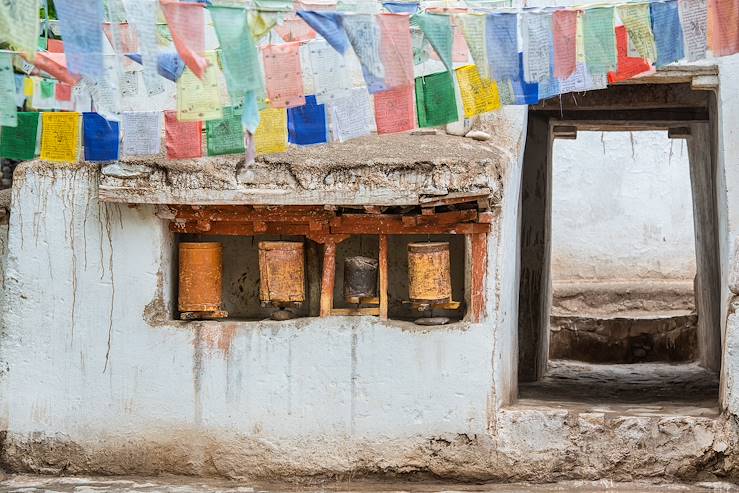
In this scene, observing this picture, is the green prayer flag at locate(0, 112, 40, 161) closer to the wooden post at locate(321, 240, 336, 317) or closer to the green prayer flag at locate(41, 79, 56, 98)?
the green prayer flag at locate(41, 79, 56, 98)

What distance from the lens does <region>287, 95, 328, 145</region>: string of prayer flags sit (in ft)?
22.6

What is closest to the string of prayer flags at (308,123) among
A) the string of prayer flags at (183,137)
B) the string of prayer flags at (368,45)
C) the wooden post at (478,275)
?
the string of prayer flags at (368,45)

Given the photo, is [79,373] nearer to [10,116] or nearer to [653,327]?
[10,116]

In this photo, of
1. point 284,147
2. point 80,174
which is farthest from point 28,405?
point 284,147

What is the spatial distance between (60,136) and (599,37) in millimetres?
3559

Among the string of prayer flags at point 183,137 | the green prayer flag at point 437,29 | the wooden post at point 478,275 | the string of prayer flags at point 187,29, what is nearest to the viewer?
the string of prayer flags at point 187,29

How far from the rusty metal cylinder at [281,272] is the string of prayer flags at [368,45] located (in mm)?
1603

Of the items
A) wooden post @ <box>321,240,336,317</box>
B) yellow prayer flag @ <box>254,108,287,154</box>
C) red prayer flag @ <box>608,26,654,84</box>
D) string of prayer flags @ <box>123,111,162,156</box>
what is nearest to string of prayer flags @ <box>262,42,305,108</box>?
yellow prayer flag @ <box>254,108,287,154</box>

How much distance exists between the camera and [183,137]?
23.0 ft

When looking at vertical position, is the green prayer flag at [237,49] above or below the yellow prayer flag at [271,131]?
above

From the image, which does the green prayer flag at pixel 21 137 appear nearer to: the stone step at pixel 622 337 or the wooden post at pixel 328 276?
the wooden post at pixel 328 276

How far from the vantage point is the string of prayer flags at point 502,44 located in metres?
6.54

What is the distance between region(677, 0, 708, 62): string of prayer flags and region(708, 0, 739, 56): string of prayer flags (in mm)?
36

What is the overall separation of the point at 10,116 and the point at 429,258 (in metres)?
2.96
